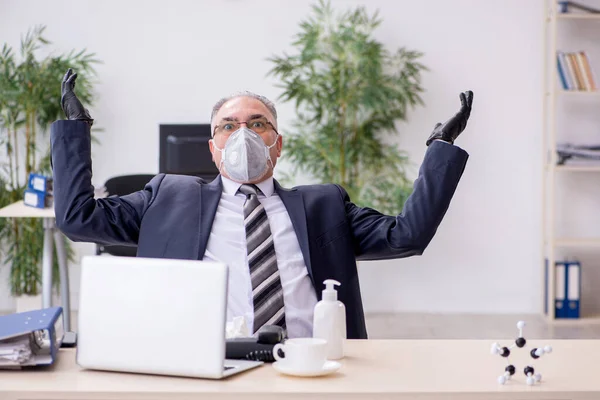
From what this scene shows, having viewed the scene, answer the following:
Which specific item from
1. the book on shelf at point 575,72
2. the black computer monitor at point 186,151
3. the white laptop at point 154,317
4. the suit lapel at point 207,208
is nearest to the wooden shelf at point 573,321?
the book on shelf at point 575,72

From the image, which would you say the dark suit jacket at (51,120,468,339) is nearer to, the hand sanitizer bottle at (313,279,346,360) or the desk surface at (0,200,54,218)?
the hand sanitizer bottle at (313,279,346,360)

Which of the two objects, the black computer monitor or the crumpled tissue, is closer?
the crumpled tissue

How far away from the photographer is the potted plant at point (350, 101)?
5.29 m

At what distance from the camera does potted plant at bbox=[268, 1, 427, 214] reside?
5289 millimetres

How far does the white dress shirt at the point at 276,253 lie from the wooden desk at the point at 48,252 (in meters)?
2.27

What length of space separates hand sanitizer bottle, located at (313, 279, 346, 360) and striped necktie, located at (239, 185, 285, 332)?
1.64 feet

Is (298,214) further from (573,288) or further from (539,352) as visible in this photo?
(573,288)

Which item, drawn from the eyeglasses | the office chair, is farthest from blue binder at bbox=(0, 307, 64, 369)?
the office chair

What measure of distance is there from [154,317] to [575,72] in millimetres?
4440

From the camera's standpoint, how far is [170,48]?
5.59 metres

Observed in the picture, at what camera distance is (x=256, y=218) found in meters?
2.38

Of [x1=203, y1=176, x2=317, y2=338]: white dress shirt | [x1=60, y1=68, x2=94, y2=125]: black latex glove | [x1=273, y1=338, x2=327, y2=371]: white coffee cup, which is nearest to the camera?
[x1=273, y1=338, x2=327, y2=371]: white coffee cup

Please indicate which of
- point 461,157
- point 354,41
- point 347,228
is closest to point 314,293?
point 347,228

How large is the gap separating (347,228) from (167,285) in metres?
0.98
